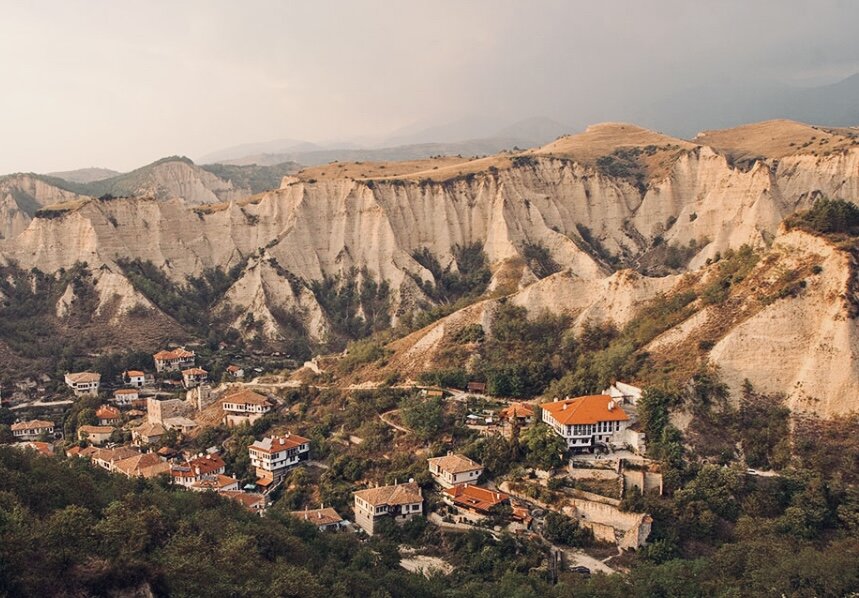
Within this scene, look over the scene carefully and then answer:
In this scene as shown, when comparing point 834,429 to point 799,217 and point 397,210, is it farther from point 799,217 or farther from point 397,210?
point 397,210

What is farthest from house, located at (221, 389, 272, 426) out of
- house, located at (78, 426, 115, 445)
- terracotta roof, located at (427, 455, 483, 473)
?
terracotta roof, located at (427, 455, 483, 473)

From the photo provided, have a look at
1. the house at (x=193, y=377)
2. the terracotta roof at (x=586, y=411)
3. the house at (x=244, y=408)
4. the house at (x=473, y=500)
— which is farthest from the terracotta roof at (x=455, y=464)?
the house at (x=193, y=377)

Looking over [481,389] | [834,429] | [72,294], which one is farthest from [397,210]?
[834,429]

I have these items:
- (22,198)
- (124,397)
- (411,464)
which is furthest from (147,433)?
(22,198)

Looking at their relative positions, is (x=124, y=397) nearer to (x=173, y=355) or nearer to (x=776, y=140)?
(x=173, y=355)

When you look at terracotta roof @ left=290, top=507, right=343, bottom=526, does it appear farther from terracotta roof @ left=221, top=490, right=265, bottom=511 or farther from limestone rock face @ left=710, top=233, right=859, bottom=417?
limestone rock face @ left=710, top=233, right=859, bottom=417

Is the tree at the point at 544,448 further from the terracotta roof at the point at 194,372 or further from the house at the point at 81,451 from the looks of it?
the terracotta roof at the point at 194,372
